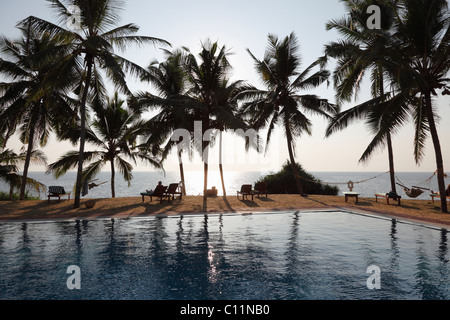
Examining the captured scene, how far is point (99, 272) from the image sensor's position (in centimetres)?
614

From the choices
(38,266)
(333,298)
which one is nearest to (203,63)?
(38,266)

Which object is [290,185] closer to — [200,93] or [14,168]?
[200,93]

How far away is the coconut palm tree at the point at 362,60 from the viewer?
508 inches

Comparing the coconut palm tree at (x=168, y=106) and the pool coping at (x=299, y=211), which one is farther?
the coconut palm tree at (x=168, y=106)

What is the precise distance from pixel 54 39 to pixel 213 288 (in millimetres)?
14610

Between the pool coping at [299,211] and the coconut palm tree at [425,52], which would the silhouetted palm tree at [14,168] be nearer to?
the pool coping at [299,211]

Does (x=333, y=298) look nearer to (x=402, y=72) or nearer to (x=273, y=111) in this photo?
(x=402, y=72)

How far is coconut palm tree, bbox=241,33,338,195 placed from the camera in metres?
19.7

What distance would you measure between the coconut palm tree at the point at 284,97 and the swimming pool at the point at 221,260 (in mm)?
10267

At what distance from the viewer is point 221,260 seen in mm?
7000

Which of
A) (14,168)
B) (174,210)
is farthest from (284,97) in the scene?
(14,168)

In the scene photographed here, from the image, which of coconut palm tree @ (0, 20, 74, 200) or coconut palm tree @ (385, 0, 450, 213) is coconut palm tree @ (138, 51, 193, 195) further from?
coconut palm tree @ (385, 0, 450, 213)

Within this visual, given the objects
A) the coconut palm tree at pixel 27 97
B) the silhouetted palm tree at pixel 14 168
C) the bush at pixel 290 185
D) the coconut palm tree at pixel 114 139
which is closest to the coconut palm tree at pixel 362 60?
the bush at pixel 290 185

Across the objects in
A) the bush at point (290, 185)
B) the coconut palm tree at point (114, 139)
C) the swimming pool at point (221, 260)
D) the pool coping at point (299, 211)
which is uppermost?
the coconut palm tree at point (114, 139)
